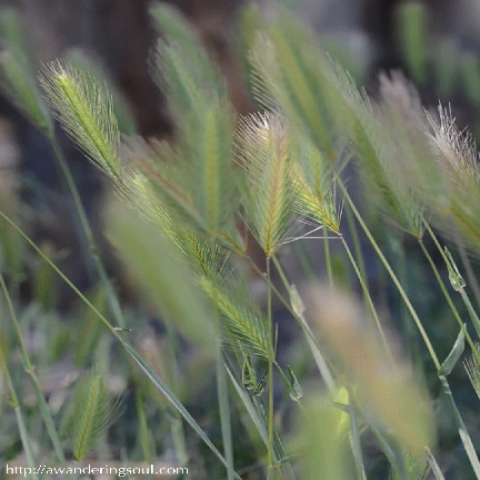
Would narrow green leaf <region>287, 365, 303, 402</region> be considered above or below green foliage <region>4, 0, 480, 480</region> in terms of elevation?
below

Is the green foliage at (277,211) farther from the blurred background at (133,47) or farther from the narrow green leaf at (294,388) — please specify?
the blurred background at (133,47)

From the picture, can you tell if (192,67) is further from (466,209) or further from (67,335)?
(67,335)

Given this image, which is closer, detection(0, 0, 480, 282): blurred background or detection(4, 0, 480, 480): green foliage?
detection(4, 0, 480, 480): green foliage

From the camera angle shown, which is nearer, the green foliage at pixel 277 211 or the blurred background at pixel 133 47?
the green foliage at pixel 277 211

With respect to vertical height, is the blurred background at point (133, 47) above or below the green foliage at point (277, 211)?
below

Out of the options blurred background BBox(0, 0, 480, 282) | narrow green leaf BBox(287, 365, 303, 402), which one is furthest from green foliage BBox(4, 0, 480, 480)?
blurred background BBox(0, 0, 480, 282)

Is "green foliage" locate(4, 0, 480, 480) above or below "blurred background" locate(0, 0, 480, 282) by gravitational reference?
A: above

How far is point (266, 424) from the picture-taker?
493mm

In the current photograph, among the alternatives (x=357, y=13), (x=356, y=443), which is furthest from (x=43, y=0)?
(x=356, y=443)

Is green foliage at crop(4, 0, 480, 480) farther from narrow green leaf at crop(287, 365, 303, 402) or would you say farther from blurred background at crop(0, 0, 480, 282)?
blurred background at crop(0, 0, 480, 282)

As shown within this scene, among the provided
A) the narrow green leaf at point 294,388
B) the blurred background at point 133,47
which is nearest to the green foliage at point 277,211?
the narrow green leaf at point 294,388

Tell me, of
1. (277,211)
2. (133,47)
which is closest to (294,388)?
(277,211)

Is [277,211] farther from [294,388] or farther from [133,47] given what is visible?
[133,47]

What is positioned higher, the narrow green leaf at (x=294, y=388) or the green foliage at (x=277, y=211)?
the green foliage at (x=277, y=211)
